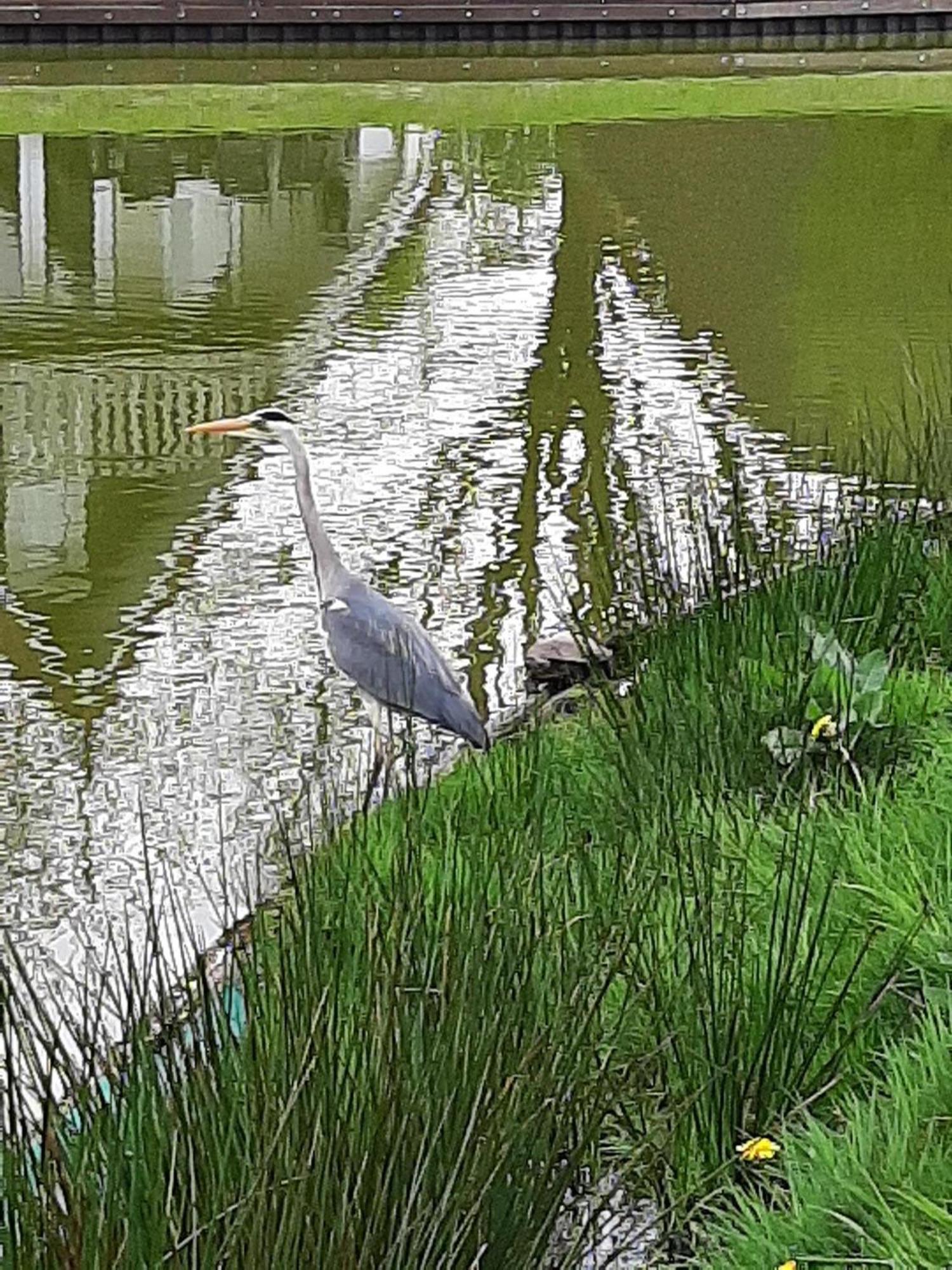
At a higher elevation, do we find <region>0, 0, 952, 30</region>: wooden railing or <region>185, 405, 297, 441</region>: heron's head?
<region>0, 0, 952, 30</region>: wooden railing

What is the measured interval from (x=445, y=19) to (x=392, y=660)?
17276mm

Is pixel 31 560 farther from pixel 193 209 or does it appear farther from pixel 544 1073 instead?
pixel 193 209

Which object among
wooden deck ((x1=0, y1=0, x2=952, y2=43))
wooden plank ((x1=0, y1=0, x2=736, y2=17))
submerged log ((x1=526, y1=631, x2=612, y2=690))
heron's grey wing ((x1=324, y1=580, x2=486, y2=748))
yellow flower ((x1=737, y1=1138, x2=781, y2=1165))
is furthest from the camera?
wooden deck ((x1=0, y1=0, x2=952, y2=43))

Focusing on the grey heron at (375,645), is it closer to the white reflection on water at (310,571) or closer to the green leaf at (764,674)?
the white reflection on water at (310,571)

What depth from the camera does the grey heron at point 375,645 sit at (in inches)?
142

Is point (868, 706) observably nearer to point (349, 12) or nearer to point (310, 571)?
point (310, 571)

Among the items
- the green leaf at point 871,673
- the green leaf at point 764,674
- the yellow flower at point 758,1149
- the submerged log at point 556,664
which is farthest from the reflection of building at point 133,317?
the yellow flower at point 758,1149

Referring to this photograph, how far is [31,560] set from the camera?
5520 millimetres

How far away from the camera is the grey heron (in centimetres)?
360

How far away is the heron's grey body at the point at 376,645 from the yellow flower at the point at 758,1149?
1.38m

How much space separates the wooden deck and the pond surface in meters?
5.82

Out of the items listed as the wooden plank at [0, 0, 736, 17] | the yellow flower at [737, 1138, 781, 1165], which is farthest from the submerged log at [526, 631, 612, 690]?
the wooden plank at [0, 0, 736, 17]

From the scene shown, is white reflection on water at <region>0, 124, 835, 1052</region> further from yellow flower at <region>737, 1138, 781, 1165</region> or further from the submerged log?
yellow flower at <region>737, 1138, 781, 1165</region>

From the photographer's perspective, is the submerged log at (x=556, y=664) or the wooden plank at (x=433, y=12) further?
the wooden plank at (x=433, y=12)
